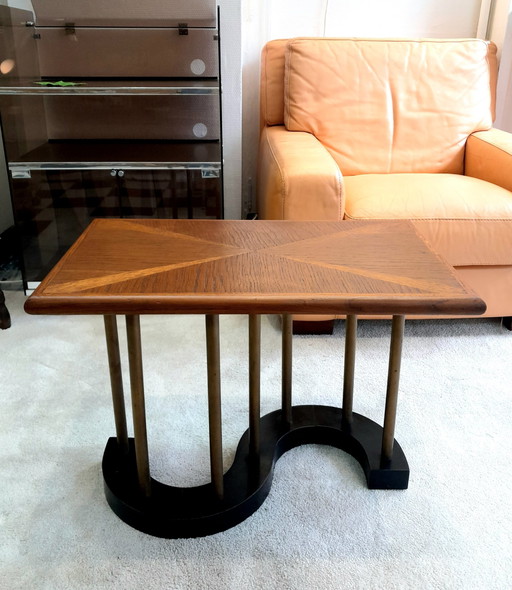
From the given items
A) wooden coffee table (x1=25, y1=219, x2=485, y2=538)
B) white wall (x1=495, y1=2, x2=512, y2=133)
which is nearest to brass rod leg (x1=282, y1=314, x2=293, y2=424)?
wooden coffee table (x1=25, y1=219, x2=485, y2=538)

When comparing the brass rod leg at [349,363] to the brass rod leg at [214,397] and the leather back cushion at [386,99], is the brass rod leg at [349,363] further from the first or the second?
the leather back cushion at [386,99]

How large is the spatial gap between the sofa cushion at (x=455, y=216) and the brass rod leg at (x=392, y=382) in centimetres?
62

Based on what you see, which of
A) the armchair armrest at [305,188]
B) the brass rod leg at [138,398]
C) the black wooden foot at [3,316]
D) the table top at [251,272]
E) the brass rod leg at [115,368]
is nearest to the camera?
the table top at [251,272]

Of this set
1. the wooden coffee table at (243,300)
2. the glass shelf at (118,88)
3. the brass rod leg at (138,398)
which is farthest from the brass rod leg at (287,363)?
the glass shelf at (118,88)

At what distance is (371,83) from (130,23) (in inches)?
34.6

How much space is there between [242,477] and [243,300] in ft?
1.44

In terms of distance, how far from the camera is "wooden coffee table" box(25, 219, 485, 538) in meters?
0.93

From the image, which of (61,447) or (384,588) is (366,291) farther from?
(61,447)

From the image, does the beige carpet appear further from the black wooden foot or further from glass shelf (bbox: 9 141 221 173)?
glass shelf (bbox: 9 141 221 173)

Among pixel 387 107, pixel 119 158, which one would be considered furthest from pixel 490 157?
pixel 119 158

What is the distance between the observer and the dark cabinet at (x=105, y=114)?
1.94 m

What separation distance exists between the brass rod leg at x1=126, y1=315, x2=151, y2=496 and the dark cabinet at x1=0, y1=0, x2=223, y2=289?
1033 millimetres

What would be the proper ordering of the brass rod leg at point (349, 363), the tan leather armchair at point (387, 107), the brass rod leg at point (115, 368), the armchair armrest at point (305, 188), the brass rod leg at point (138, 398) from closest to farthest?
the brass rod leg at point (138, 398)
the brass rod leg at point (115, 368)
the brass rod leg at point (349, 363)
the armchair armrest at point (305, 188)
the tan leather armchair at point (387, 107)

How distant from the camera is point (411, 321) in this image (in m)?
1.98
